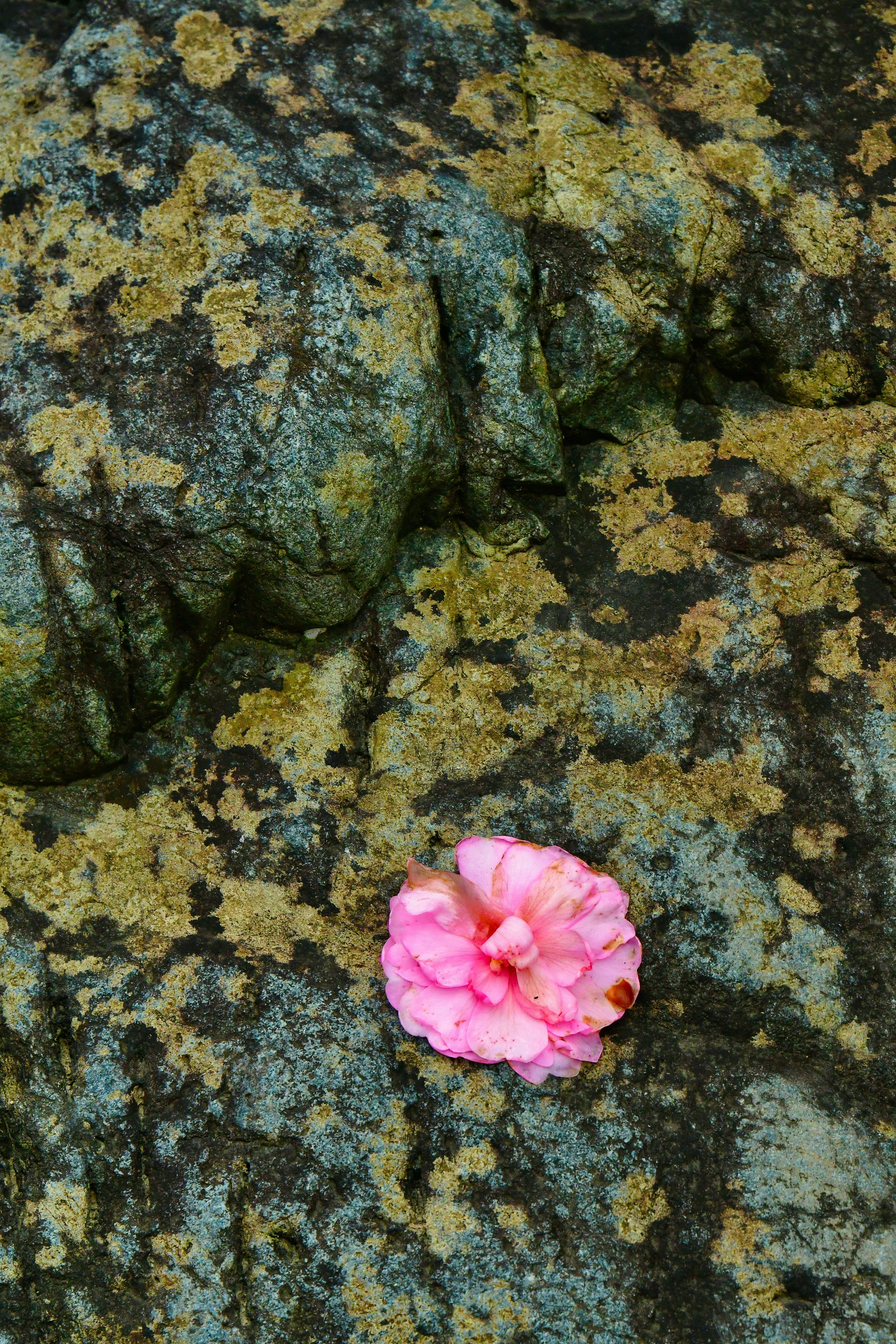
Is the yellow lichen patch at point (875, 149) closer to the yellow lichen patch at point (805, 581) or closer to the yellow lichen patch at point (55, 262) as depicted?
the yellow lichen patch at point (805, 581)

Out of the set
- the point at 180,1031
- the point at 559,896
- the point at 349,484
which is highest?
the point at 349,484

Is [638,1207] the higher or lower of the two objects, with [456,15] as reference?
lower

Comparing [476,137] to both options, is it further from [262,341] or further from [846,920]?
[846,920]

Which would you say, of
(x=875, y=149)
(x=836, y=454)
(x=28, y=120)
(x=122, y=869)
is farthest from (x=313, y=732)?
(x=875, y=149)

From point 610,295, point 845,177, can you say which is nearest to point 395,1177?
point 610,295

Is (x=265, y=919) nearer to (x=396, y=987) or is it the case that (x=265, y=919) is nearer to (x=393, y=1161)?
(x=396, y=987)

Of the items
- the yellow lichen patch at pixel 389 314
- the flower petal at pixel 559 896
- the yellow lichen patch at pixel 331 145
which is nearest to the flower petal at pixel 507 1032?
the flower petal at pixel 559 896

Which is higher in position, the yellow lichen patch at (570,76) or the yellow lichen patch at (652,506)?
the yellow lichen patch at (570,76)
